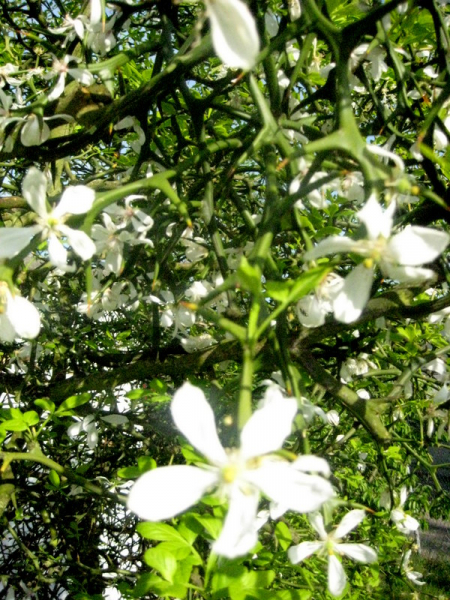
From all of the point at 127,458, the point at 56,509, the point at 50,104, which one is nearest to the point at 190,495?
the point at 50,104

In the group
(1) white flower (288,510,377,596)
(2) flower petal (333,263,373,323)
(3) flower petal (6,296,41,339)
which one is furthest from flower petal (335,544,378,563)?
(3) flower petal (6,296,41,339)

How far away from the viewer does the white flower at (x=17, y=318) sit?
2.14 ft

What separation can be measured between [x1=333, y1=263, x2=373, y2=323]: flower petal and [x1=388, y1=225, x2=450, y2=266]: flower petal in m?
0.05

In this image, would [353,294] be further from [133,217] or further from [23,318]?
[133,217]

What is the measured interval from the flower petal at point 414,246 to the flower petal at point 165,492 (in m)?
0.27

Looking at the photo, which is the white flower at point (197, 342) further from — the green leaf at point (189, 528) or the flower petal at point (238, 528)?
the flower petal at point (238, 528)

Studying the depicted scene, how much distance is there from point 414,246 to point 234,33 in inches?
9.8

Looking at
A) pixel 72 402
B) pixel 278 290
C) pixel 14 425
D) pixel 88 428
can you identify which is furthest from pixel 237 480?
pixel 88 428

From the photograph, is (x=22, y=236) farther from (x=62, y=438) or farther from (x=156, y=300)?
(x=62, y=438)

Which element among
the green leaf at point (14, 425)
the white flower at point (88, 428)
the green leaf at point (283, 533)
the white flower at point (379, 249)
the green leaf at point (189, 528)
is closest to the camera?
the white flower at point (379, 249)

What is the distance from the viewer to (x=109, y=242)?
1060mm

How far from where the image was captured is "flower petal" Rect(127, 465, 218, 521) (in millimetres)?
432

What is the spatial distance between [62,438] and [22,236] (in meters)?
1.49

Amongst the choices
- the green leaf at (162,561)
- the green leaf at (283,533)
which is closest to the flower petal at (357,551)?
the green leaf at (283,533)
